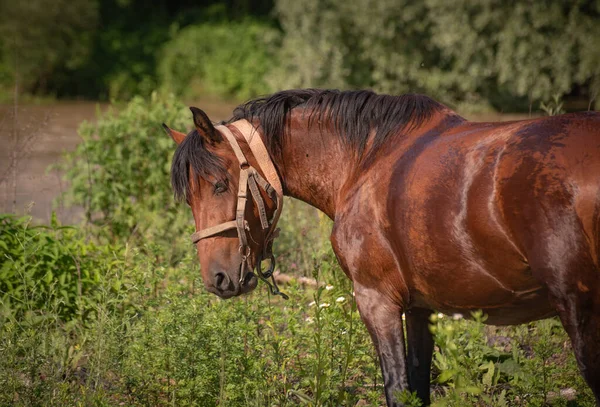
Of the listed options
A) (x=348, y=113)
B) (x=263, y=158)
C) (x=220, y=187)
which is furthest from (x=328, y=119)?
(x=220, y=187)

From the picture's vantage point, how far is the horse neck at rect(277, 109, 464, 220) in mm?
3582

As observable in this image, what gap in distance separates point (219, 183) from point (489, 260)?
1.35 meters

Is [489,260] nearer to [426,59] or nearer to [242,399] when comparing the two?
[242,399]

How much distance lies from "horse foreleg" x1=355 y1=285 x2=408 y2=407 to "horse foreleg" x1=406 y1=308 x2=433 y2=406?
0.93 ft

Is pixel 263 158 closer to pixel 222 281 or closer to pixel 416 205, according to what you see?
pixel 222 281

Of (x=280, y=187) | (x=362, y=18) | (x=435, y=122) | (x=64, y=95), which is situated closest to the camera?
(x=435, y=122)

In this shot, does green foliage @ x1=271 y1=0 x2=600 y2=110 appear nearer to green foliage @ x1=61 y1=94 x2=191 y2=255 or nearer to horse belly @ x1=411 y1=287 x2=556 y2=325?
green foliage @ x1=61 y1=94 x2=191 y2=255

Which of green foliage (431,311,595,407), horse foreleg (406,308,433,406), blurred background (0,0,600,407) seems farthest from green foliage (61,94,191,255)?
horse foreleg (406,308,433,406)

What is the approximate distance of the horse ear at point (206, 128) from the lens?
3.43 metres

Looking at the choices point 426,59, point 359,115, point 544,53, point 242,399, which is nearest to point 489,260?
point 359,115

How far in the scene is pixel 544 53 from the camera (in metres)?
16.7

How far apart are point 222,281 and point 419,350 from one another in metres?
1.03

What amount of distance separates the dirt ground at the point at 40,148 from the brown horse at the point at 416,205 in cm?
147

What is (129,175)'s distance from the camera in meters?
6.71
